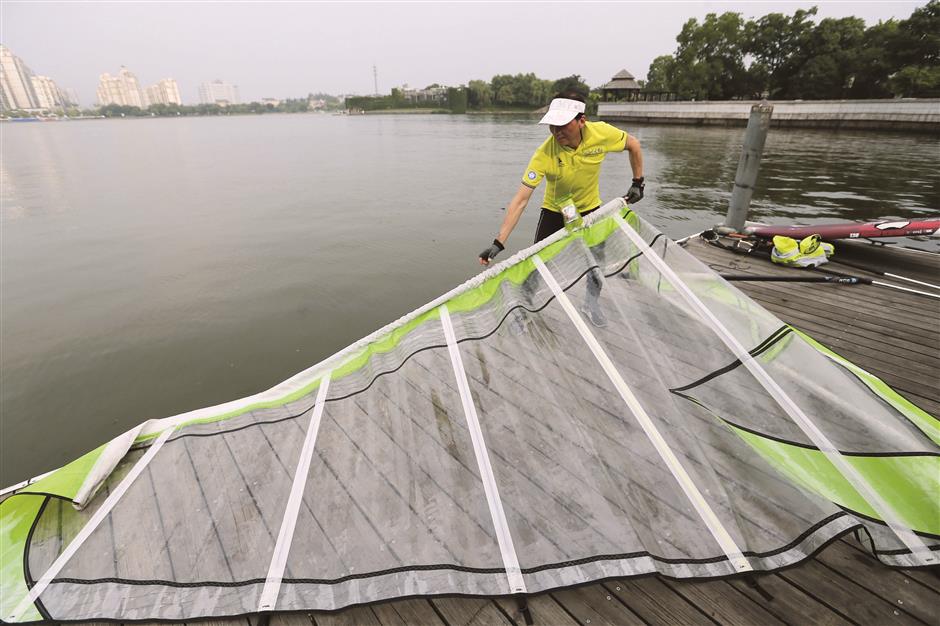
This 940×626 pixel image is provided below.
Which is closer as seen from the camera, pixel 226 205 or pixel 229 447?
pixel 229 447

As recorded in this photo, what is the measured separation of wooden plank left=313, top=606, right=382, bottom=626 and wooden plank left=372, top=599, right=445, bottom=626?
0.03m

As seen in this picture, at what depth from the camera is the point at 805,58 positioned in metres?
52.8

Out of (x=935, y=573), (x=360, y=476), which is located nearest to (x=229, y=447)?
(x=360, y=476)

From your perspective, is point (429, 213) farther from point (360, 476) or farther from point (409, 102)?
point (409, 102)

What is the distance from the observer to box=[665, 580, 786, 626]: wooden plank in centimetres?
194

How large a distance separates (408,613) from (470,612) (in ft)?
1.02

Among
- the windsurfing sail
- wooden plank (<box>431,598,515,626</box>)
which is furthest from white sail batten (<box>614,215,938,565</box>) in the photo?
wooden plank (<box>431,598,515,626</box>)

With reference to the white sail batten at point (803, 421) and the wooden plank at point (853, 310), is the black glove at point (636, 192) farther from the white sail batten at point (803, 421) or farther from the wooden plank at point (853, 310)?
the wooden plank at point (853, 310)

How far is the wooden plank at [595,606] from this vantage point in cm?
198

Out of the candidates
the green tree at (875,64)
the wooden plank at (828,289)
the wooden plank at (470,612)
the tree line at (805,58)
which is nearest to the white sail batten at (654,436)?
the wooden plank at (470,612)

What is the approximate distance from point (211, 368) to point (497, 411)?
592 cm

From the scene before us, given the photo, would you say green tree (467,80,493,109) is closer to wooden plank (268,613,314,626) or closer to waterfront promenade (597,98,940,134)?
waterfront promenade (597,98,940,134)

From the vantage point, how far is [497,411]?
2705 mm

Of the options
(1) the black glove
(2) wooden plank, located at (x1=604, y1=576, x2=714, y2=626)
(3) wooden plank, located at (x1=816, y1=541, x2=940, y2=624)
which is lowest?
(2) wooden plank, located at (x1=604, y1=576, x2=714, y2=626)
